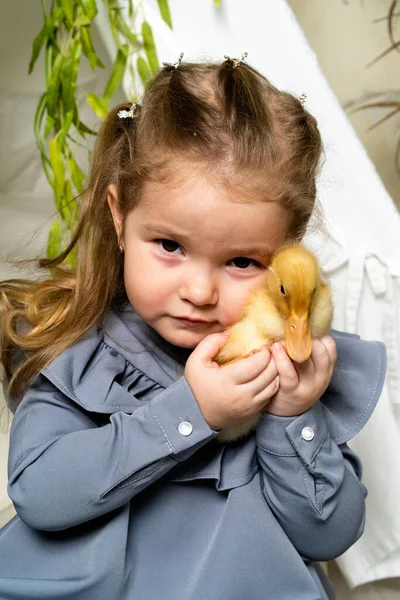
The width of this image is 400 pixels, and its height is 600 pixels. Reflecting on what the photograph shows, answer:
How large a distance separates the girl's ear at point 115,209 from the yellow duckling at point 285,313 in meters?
0.22

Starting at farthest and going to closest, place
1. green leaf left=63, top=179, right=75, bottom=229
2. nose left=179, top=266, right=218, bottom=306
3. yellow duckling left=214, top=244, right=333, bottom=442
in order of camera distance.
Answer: green leaf left=63, top=179, right=75, bottom=229 → nose left=179, top=266, right=218, bottom=306 → yellow duckling left=214, top=244, right=333, bottom=442

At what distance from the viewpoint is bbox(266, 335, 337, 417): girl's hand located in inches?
34.1

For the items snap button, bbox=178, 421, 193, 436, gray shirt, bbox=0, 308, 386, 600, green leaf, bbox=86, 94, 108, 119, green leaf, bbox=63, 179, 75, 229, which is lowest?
gray shirt, bbox=0, 308, 386, 600

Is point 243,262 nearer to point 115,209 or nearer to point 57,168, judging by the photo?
point 115,209

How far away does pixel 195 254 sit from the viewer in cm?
89

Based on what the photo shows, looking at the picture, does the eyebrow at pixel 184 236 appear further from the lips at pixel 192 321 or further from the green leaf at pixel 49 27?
the green leaf at pixel 49 27

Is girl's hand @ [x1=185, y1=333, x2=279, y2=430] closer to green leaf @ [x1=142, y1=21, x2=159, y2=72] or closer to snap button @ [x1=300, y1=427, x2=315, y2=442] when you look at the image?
snap button @ [x1=300, y1=427, x2=315, y2=442]

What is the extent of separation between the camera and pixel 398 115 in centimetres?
187

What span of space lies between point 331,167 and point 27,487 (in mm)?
674

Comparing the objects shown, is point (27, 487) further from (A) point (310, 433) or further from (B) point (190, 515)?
(A) point (310, 433)

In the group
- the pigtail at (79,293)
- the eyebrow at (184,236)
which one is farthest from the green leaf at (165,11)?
the eyebrow at (184,236)

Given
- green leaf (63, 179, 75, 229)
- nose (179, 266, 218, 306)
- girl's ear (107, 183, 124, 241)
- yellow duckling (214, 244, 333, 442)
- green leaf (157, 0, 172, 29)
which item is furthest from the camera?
green leaf (63, 179, 75, 229)

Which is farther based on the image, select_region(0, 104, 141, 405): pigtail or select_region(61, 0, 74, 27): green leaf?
select_region(61, 0, 74, 27): green leaf

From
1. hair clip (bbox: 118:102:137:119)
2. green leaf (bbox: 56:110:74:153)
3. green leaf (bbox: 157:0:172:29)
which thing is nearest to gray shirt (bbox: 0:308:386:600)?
hair clip (bbox: 118:102:137:119)
